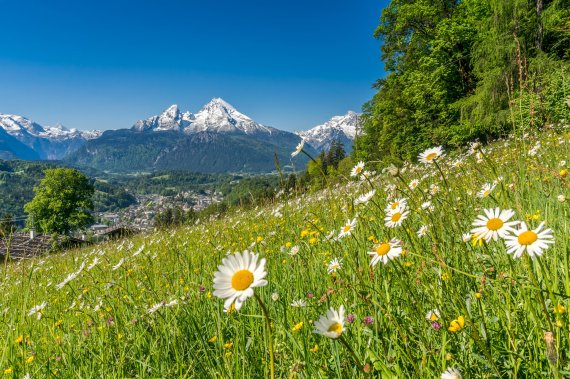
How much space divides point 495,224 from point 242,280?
825 mm

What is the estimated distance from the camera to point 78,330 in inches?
100

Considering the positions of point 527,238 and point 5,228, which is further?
point 5,228

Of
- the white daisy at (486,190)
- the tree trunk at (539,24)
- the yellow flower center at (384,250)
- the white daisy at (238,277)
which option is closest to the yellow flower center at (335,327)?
the white daisy at (238,277)

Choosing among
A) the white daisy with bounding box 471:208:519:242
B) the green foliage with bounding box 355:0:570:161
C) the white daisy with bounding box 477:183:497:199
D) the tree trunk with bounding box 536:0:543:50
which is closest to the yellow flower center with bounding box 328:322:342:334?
the white daisy with bounding box 471:208:519:242

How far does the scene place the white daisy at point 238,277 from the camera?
0.79 metres

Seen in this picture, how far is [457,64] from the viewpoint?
1884 cm

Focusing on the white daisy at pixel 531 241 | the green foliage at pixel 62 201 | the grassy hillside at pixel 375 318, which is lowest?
the green foliage at pixel 62 201

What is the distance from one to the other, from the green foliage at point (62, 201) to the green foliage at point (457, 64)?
37.2m

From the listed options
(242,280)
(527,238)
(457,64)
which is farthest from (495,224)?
(457,64)

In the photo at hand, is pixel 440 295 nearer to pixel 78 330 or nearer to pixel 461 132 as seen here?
pixel 78 330

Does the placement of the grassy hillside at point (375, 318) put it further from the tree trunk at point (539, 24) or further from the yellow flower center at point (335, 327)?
the tree trunk at point (539, 24)

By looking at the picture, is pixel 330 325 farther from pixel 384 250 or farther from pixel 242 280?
pixel 384 250

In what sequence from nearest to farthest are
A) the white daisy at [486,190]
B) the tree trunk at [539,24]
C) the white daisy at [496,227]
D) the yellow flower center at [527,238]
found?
the yellow flower center at [527,238], the white daisy at [496,227], the white daisy at [486,190], the tree trunk at [539,24]

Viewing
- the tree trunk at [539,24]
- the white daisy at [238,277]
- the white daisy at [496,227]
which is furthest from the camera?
the tree trunk at [539,24]
